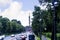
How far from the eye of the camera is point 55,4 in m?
20.9

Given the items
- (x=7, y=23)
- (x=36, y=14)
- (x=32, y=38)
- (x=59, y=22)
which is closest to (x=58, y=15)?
(x=59, y=22)

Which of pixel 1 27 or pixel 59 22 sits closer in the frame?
pixel 59 22

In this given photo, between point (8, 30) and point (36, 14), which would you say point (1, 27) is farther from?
point (36, 14)

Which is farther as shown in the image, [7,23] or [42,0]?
[7,23]

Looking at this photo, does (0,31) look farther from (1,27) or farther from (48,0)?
(48,0)

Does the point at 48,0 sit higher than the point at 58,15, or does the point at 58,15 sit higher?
the point at 48,0

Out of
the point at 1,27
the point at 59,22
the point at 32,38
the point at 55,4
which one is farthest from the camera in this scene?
the point at 1,27

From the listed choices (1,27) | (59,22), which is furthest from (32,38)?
(1,27)

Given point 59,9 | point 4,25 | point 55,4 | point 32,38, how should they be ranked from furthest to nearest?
point 4,25, point 32,38, point 59,9, point 55,4

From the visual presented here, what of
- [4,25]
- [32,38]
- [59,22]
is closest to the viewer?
[59,22]

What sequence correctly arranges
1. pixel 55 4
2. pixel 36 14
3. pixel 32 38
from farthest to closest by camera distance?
pixel 36 14
pixel 32 38
pixel 55 4

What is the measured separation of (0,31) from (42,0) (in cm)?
9705

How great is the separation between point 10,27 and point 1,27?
25.5ft

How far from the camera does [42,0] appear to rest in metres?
30.0
